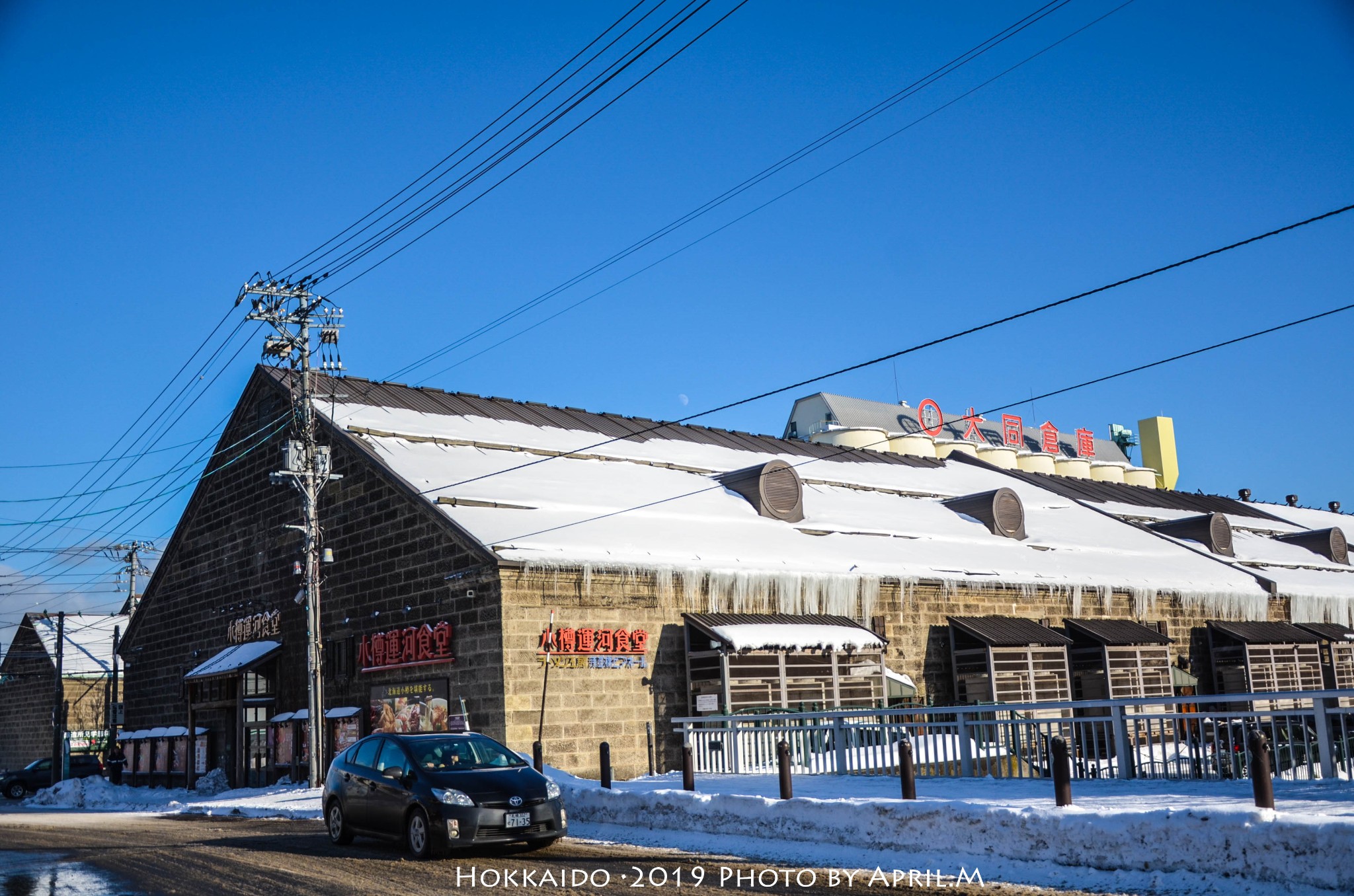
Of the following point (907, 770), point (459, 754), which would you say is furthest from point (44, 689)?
point (907, 770)

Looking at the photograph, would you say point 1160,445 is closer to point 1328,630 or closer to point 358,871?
point 1328,630

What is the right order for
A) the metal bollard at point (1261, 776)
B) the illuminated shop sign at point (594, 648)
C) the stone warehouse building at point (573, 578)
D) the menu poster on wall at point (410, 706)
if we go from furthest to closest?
the menu poster on wall at point (410, 706) < the stone warehouse building at point (573, 578) < the illuminated shop sign at point (594, 648) < the metal bollard at point (1261, 776)

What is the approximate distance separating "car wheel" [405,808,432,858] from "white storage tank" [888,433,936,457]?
54612 millimetres

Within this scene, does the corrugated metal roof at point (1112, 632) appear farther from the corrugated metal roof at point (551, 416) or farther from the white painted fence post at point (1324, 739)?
the white painted fence post at point (1324, 739)

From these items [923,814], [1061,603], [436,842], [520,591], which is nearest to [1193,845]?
[923,814]

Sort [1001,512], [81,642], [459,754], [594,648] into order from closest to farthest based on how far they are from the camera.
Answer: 1. [459,754]
2. [594,648]
3. [1001,512]
4. [81,642]

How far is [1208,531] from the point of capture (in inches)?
1661

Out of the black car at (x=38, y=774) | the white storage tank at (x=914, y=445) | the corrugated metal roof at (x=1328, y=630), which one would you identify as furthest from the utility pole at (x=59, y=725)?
the white storage tank at (x=914, y=445)

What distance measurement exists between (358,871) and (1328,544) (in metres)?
44.7

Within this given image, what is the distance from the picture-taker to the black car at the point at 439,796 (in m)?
13.5

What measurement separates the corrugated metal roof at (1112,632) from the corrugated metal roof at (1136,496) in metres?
13.2

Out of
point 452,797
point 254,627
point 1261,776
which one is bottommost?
point 452,797

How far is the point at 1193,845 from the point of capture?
10789mm

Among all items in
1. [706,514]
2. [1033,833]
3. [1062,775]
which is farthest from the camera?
[706,514]
